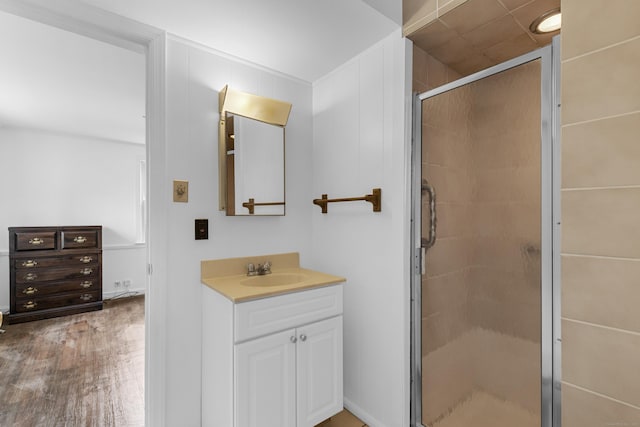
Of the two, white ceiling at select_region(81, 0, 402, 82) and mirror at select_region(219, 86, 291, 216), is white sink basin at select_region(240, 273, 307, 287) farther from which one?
white ceiling at select_region(81, 0, 402, 82)

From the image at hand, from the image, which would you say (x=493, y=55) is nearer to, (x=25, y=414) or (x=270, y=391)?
(x=270, y=391)

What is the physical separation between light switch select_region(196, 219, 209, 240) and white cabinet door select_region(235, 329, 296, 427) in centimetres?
65

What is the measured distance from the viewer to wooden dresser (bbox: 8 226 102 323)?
3504mm

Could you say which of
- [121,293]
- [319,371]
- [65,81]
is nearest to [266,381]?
[319,371]

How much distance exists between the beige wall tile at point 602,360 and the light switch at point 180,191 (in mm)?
1771

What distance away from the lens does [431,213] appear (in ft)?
5.29

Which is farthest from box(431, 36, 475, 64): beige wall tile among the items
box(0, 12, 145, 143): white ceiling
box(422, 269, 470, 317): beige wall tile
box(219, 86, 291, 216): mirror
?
box(0, 12, 145, 143): white ceiling

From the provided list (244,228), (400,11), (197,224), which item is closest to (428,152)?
(400,11)

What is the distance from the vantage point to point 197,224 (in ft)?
5.51

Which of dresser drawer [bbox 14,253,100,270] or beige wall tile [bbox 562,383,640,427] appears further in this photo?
dresser drawer [bbox 14,253,100,270]

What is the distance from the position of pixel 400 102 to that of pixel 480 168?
534 mm

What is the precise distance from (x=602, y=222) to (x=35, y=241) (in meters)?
5.04

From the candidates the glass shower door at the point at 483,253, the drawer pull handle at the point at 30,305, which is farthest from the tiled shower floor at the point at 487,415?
the drawer pull handle at the point at 30,305

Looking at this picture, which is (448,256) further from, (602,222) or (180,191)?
(180,191)
